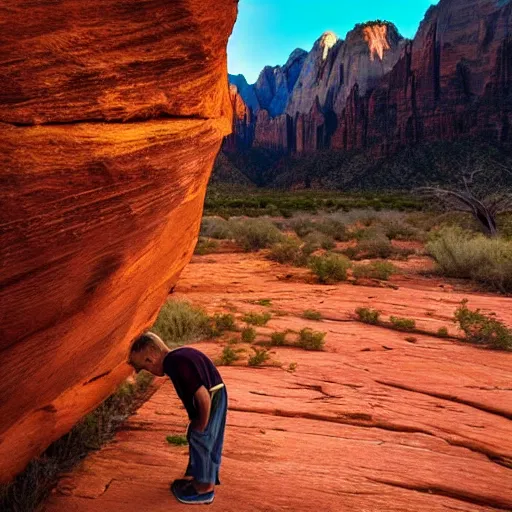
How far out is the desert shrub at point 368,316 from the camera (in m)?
8.86

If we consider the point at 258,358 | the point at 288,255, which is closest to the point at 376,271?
the point at 288,255

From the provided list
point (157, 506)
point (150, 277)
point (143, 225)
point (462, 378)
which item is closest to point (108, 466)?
point (157, 506)

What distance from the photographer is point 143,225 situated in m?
2.76

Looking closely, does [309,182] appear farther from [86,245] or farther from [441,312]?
[86,245]

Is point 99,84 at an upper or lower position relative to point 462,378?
upper

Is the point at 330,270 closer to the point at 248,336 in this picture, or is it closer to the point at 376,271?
the point at 376,271

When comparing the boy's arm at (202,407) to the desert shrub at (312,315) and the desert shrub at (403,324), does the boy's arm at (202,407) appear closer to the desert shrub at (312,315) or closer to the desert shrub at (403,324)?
the desert shrub at (312,315)

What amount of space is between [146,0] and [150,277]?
84.6 inches

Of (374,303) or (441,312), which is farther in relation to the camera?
(374,303)

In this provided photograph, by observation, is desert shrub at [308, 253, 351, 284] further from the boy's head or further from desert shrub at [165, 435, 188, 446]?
the boy's head

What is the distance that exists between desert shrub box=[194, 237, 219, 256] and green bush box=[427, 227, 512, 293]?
27.2ft

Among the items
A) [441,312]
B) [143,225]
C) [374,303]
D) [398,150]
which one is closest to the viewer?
[143,225]

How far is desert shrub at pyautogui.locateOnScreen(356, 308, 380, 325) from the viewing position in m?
8.86

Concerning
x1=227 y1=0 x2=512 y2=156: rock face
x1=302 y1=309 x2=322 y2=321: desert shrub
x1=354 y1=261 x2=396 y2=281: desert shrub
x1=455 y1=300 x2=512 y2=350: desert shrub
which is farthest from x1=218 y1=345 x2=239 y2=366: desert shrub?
x1=227 y1=0 x2=512 y2=156: rock face
